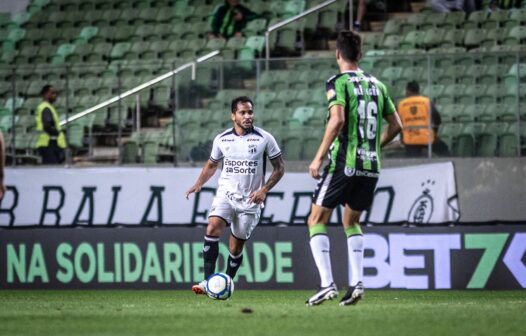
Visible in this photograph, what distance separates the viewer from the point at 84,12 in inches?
1072

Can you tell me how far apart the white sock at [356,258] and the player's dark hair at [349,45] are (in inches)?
60.4

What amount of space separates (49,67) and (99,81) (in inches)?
43.1

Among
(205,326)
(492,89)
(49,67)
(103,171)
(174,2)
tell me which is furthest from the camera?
(174,2)

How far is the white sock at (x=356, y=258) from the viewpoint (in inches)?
425

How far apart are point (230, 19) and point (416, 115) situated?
620 cm

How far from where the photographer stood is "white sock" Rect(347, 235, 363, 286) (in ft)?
35.4

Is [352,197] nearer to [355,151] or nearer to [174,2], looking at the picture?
[355,151]

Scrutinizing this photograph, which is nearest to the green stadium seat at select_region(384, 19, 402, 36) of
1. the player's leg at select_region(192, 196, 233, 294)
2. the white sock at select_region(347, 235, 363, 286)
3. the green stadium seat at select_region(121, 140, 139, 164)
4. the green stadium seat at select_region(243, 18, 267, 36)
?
the green stadium seat at select_region(243, 18, 267, 36)

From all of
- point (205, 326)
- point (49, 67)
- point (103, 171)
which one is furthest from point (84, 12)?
point (205, 326)

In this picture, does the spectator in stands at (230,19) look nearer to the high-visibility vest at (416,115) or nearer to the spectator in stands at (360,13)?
the spectator in stands at (360,13)

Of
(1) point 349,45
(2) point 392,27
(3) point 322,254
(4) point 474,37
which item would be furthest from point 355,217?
(2) point 392,27

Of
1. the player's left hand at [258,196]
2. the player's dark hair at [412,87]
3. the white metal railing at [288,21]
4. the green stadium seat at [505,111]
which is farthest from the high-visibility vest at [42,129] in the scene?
the player's left hand at [258,196]

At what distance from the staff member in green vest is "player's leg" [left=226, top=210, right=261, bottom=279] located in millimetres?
8122

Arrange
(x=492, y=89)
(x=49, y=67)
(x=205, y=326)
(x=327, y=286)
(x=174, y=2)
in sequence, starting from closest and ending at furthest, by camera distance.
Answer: (x=205, y=326) → (x=327, y=286) → (x=492, y=89) → (x=49, y=67) → (x=174, y=2)
